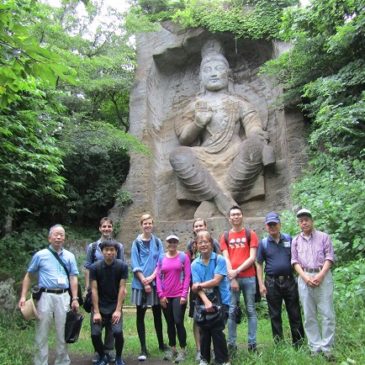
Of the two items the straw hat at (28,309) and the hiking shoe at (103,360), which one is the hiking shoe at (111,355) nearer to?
the hiking shoe at (103,360)

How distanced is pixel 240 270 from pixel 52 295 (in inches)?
65.0

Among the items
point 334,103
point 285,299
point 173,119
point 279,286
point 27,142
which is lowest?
point 285,299

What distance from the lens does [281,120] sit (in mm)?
9812

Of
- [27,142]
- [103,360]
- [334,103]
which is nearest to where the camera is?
[103,360]

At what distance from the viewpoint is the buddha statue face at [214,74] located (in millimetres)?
10484

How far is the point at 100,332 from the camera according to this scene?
3.88m

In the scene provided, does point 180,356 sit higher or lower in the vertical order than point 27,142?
lower

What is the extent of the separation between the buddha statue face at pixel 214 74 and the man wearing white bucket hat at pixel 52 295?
7.25 meters

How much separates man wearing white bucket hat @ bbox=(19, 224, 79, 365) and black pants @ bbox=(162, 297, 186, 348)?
0.84 metres

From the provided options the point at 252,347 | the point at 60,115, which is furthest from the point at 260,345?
the point at 60,115

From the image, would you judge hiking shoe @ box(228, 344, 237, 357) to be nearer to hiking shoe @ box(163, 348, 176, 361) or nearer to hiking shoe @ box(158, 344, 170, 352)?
hiking shoe @ box(163, 348, 176, 361)

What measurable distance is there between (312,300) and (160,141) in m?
7.37

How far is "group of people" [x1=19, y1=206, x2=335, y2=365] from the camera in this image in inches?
148

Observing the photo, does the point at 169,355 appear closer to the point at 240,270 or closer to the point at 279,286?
the point at 240,270
